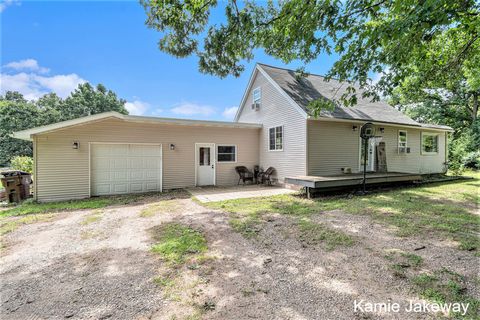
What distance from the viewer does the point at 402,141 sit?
36.6ft

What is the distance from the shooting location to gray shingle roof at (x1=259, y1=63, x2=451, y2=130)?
9.13 metres

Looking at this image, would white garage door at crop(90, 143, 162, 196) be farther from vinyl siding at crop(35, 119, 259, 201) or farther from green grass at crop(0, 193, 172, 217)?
green grass at crop(0, 193, 172, 217)

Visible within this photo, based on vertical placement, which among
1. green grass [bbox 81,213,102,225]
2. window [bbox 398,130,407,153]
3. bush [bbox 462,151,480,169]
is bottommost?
green grass [bbox 81,213,102,225]

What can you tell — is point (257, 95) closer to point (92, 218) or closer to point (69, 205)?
point (92, 218)

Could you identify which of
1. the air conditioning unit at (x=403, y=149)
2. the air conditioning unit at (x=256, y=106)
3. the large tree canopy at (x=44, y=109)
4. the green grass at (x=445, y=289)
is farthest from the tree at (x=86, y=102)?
the green grass at (x=445, y=289)

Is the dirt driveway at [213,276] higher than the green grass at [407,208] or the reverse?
the reverse

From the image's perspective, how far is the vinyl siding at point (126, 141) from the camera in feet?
23.8

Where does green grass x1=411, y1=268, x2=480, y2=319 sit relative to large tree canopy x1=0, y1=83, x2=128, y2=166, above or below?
below

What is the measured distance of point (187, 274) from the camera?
269 cm

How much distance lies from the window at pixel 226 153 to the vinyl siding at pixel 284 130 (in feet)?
4.67

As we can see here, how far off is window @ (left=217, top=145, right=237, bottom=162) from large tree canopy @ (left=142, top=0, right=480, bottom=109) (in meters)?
3.76

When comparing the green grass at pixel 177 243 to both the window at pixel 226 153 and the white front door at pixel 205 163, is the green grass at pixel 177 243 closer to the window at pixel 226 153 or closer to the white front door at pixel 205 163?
the white front door at pixel 205 163

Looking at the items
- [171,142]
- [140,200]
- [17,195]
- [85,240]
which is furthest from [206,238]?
[17,195]

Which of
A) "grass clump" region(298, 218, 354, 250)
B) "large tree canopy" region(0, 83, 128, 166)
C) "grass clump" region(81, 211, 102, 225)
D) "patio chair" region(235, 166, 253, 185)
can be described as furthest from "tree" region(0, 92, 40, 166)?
"grass clump" region(298, 218, 354, 250)
